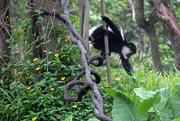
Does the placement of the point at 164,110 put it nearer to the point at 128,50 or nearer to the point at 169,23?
the point at 169,23

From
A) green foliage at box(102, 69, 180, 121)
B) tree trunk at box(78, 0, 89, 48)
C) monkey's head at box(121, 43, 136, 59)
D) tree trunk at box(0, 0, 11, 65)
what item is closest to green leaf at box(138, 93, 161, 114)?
green foliage at box(102, 69, 180, 121)

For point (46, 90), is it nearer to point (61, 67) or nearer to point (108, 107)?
point (61, 67)

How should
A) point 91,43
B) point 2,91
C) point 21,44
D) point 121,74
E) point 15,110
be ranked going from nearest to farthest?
point 15,110 → point 2,91 → point 21,44 → point 121,74 → point 91,43

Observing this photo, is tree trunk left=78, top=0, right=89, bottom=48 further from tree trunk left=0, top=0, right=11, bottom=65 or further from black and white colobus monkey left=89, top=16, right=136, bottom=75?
black and white colobus monkey left=89, top=16, right=136, bottom=75

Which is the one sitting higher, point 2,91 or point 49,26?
point 49,26

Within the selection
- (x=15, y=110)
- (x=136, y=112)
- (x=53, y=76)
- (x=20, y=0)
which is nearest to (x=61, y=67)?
(x=53, y=76)

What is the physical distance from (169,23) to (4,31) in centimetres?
270

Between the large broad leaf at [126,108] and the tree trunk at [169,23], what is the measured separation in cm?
273

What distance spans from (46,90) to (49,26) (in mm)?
670

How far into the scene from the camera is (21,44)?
2.93 meters

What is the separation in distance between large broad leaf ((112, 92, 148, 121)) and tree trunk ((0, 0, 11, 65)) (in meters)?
1.67

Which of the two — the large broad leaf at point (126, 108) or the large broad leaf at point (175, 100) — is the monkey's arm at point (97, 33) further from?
the large broad leaf at point (126, 108)

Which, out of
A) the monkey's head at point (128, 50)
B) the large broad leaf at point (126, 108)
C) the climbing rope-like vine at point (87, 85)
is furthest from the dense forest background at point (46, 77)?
the monkey's head at point (128, 50)

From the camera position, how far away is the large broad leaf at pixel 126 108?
63.6 inches
